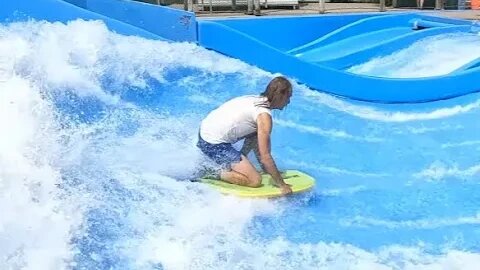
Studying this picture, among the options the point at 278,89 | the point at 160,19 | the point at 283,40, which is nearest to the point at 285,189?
the point at 278,89

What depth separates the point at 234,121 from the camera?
452cm

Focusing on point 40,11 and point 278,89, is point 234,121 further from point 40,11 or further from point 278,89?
point 40,11

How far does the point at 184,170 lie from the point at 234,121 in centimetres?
57

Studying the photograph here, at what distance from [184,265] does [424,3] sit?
38.3 feet

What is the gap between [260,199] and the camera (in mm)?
4328

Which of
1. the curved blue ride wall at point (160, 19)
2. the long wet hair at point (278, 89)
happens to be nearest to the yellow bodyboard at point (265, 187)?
the long wet hair at point (278, 89)

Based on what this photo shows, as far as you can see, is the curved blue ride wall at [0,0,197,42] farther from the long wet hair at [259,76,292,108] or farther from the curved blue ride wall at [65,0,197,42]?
the long wet hair at [259,76,292,108]

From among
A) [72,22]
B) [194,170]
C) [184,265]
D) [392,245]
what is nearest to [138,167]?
[194,170]

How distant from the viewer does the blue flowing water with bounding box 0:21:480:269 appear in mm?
3658

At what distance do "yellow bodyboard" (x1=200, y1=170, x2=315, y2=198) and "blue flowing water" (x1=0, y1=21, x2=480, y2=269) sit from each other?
58mm

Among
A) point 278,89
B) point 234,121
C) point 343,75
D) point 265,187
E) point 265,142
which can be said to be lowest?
point 265,187

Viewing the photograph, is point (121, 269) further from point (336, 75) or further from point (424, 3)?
point (424, 3)

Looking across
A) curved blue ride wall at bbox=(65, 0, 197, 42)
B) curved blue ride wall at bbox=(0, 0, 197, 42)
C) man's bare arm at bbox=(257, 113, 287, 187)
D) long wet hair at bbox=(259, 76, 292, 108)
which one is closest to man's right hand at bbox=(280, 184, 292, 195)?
man's bare arm at bbox=(257, 113, 287, 187)

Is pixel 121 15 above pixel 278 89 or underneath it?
above
